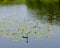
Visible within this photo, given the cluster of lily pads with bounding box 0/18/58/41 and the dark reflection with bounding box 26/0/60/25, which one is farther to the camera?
the dark reflection with bounding box 26/0/60/25

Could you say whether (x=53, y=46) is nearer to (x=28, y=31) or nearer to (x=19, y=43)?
(x=19, y=43)

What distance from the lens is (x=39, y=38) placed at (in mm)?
8094

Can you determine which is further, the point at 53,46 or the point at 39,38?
the point at 39,38

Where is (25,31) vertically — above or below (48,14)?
below

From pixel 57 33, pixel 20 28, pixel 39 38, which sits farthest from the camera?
pixel 20 28

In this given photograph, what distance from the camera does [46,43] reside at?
300 inches

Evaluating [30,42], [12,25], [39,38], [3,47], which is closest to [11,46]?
[3,47]

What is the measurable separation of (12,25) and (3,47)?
2888mm

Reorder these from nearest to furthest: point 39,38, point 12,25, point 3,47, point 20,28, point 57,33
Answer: point 3,47
point 39,38
point 57,33
point 20,28
point 12,25

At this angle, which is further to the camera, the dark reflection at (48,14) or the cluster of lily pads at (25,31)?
the dark reflection at (48,14)

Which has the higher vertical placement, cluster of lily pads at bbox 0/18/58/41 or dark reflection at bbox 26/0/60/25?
dark reflection at bbox 26/0/60/25

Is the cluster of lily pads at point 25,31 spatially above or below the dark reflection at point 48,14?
below

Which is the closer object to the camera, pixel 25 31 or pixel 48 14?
pixel 25 31

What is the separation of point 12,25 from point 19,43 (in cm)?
265
